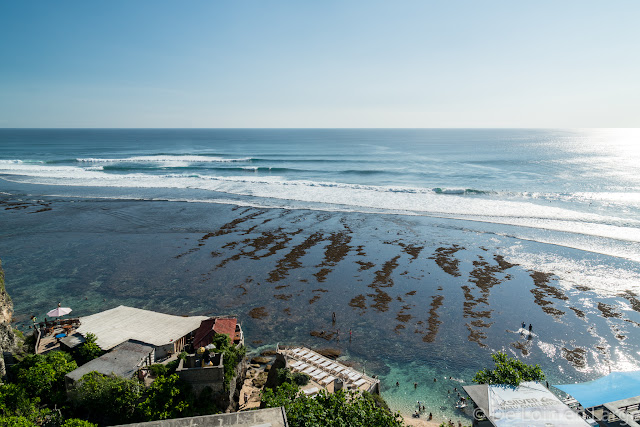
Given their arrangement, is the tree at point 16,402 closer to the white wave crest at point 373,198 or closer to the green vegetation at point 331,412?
the green vegetation at point 331,412

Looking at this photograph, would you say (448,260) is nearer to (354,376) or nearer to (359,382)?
(354,376)

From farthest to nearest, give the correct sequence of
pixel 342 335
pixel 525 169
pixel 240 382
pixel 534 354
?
pixel 525 169 → pixel 342 335 → pixel 534 354 → pixel 240 382

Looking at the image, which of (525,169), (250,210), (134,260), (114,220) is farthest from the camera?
(525,169)

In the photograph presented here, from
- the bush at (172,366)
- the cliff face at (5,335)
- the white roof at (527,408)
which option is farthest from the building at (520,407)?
the cliff face at (5,335)

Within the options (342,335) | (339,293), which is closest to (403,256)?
(339,293)

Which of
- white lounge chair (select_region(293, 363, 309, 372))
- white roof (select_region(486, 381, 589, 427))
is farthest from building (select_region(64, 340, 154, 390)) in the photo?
white roof (select_region(486, 381, 589, 427))

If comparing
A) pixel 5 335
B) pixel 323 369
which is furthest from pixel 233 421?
pixel 5 335

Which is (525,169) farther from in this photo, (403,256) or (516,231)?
(403,256)
